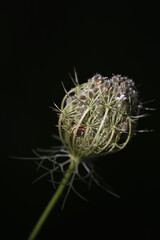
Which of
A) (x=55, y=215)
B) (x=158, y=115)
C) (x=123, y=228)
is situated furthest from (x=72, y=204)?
(x=158, y=115)

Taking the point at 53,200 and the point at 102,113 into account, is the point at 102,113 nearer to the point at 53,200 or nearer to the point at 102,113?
the point at 102,113

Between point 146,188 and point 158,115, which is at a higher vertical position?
point 158,115

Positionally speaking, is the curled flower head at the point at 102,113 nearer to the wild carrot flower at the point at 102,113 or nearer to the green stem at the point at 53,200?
the wild carrot flower at the point at 102,113

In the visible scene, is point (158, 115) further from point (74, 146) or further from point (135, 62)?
point (74, 146)

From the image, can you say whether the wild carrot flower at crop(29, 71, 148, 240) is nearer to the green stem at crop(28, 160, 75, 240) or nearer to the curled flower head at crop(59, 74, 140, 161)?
the curled flower head at crop(59, 74, 140, 161)

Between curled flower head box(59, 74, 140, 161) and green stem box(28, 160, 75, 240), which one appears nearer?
curled flower head box(59, 74, 140, 161)

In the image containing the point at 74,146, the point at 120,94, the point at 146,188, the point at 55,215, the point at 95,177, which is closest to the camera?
the point at 120,94

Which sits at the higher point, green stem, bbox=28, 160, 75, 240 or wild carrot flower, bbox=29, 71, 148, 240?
wild carrot flower, bbox=29, 71, 148, 240

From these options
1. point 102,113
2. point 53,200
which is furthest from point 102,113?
point 53,200

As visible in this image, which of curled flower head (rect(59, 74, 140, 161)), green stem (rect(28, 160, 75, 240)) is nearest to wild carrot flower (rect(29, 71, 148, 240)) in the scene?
curled flower head (rect(59, 74, 140, 161))
